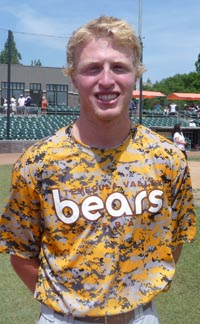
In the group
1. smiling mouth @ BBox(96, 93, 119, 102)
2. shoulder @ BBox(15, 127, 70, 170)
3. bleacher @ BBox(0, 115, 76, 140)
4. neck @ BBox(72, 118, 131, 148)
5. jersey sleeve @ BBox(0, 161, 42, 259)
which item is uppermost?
smiling mouth @ BBox(96, 93, 119, 102)

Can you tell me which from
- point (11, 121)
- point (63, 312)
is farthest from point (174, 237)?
point (11, 121)

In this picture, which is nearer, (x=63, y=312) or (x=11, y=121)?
(x=63, y=312)

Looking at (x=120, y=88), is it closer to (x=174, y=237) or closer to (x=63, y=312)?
(x=174, y=237)

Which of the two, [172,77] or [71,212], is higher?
[172,77]

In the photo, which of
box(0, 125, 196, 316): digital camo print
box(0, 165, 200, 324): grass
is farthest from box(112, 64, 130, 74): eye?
box(0, 165, 200, 324): grass

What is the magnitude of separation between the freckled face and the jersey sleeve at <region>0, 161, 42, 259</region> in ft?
1.22

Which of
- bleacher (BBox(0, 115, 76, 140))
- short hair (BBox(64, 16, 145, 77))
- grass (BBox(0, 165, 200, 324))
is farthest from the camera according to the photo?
bleacher (BBox(0, 115, 76, 140))

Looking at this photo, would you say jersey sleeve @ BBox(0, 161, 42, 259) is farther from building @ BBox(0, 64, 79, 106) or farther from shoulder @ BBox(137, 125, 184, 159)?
building @ BBox(0, 64, 79, 106)

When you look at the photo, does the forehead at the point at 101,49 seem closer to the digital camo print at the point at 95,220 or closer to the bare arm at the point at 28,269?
the digital camo print at the point at 95,220

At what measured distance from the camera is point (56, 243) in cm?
221

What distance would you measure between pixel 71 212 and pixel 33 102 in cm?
3138

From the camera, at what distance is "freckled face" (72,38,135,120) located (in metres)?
2.16

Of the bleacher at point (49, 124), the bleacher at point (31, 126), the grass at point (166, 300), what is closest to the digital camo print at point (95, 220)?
the grass at point (166, 300)

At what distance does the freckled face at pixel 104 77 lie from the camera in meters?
2.16
